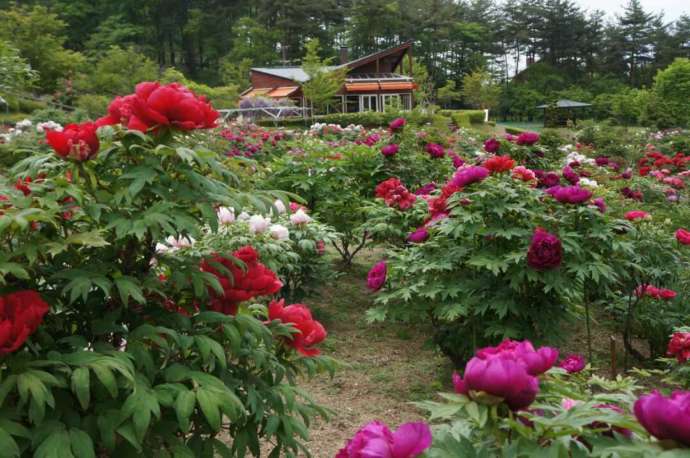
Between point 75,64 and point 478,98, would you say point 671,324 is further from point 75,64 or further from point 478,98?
point 478,98

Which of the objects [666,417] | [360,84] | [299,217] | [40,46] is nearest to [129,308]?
[666,417]

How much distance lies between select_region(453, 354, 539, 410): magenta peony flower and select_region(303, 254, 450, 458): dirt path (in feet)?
6.84

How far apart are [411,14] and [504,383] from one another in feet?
179

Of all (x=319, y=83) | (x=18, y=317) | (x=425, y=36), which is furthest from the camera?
(x=425, y=36)

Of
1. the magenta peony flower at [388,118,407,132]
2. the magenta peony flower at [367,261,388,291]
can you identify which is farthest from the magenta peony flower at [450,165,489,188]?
the magenta peony flower at [388,118,407,132]

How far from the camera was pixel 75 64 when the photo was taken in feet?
80.4

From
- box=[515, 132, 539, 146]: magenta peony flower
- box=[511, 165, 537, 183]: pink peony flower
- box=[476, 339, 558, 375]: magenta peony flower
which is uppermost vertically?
box=[515, 132, 539, 146]: magenta peony flower

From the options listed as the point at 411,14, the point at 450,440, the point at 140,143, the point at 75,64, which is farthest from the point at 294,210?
the point at 411,14

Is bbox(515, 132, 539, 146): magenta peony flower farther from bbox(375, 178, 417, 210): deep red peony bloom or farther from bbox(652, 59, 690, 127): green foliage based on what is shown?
bbox(652, 59, 690, 127): green foliage

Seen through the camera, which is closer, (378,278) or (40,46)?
(378,278)

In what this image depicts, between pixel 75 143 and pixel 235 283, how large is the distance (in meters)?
0.57

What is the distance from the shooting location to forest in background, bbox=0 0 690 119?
47688mm

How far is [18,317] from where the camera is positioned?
1.42 m

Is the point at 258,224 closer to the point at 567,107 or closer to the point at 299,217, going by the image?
the point at 299,217
